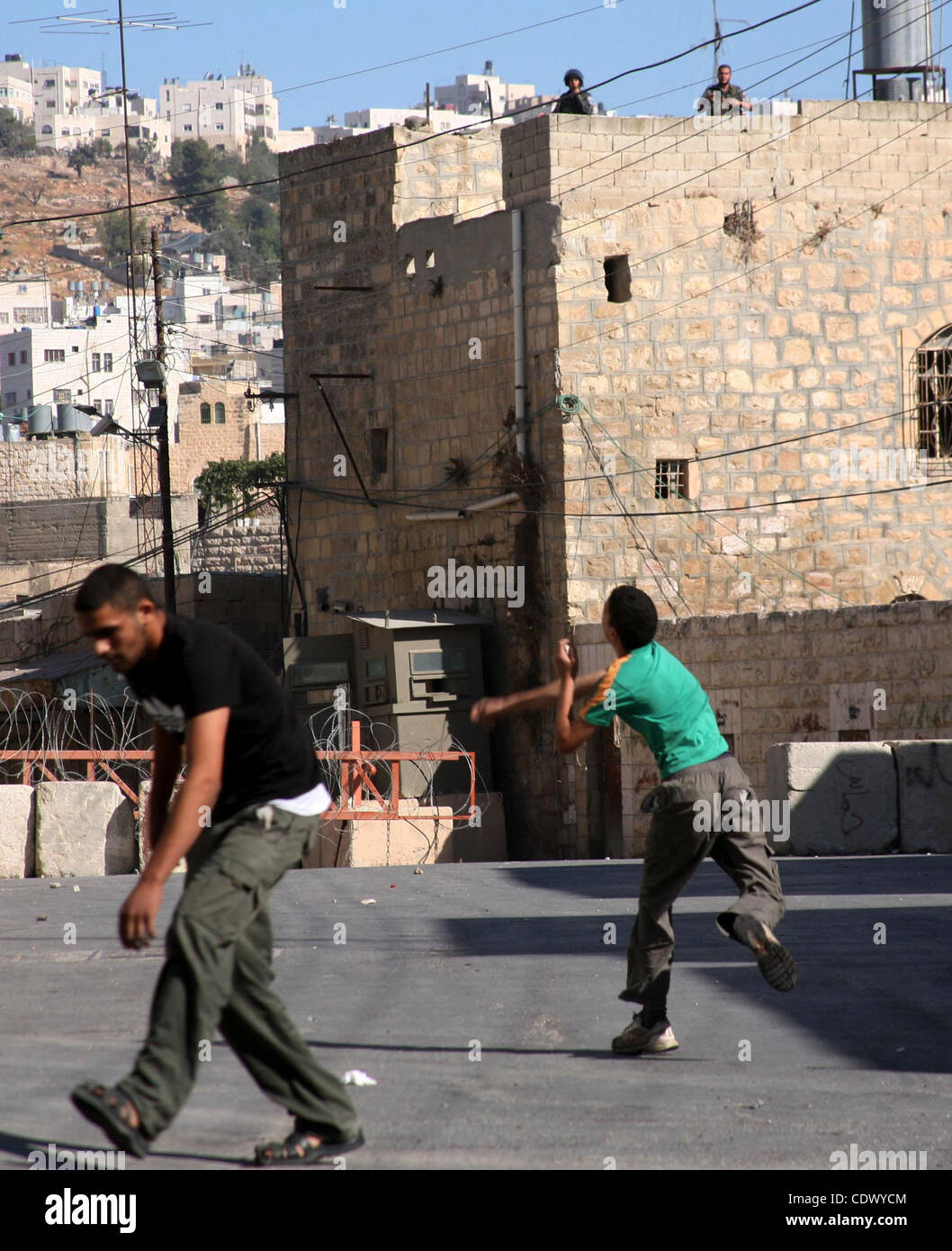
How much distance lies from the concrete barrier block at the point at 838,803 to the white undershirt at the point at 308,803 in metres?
9.95

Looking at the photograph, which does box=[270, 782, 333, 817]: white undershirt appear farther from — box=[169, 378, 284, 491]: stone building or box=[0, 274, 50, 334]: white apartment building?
box=[0, 274, 50, 334]: white apartment building

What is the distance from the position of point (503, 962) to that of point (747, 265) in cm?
1576

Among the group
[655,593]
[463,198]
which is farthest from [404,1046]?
[463,198]

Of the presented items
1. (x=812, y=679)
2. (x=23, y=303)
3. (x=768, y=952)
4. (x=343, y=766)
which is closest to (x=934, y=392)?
(x=812, y=679)

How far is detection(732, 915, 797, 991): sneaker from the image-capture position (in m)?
5.53

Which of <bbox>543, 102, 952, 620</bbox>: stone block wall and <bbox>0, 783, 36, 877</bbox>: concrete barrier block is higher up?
<bbox>543, 102, 952, 620</bbox>: stone block wall

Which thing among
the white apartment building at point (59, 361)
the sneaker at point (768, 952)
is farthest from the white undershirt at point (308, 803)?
the white apartment building at point (59, 361)

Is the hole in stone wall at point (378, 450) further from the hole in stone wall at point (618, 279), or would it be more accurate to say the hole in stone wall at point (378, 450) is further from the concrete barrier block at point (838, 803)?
the concrete barrier block at point (838, 803)

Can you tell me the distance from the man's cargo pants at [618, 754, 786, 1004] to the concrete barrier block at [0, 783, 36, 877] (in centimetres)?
958

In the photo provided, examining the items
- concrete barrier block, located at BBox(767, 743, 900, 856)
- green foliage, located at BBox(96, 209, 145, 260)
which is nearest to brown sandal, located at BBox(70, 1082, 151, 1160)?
concrete barrier block, located at BBox(767, 743, 900, 856)

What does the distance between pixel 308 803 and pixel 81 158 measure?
197369 mm
